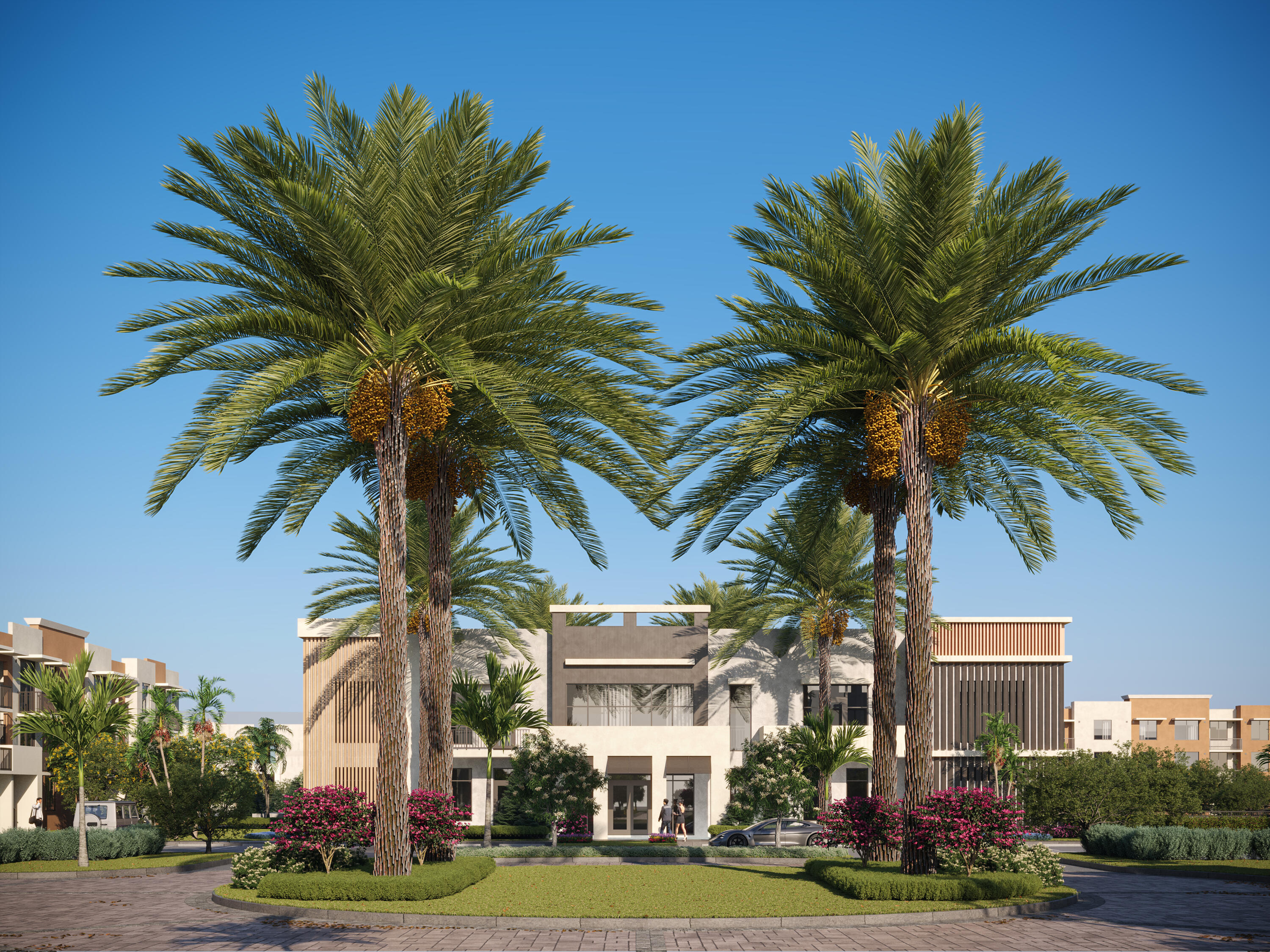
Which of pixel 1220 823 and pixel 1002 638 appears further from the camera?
pixel 1002 638

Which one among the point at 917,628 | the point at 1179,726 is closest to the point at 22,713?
Answer: the point at 917,628

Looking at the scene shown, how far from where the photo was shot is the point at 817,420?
22938 mm

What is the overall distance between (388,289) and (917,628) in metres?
11.1

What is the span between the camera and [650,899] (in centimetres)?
1822

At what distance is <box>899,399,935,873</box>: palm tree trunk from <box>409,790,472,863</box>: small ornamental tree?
832 cm

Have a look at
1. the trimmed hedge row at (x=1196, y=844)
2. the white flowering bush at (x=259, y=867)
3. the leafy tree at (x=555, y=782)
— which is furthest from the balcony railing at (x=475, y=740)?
the white flowering bush at (x=259, y=867)

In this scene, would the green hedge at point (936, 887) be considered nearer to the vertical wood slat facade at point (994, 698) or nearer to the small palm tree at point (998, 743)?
the small palm tree at point (998, 743)

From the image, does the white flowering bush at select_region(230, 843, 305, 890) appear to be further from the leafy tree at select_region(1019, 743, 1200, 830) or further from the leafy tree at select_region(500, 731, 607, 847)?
the leafy tree at select_region(1019, 743, 1200, 830)

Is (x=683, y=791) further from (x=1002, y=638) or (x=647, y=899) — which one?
(x=647, y=899)

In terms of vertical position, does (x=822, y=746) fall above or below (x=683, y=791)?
above

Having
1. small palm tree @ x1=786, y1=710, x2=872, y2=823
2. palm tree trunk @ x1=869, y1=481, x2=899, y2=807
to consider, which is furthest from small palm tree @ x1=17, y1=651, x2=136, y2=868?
palm tree trunk @ x1=869, y1=481, x2=899, y2=807

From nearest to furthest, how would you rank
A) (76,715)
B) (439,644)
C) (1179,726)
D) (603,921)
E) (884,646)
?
(603,921), (884,646), (439,644), (76,715), (1179,726)

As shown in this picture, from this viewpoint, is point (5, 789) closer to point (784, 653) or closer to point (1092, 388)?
point (784, 653)

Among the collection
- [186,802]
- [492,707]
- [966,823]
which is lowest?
[186,802]
